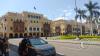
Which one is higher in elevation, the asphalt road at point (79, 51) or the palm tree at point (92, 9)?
the palm tree at point (92, 9)

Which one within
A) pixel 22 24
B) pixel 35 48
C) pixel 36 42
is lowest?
pixel 35 48

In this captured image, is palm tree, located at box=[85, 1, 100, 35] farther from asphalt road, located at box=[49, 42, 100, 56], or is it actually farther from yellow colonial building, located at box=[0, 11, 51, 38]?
asphalt road, located at box=[49, 42, 100, 56]

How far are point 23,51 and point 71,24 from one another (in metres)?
118

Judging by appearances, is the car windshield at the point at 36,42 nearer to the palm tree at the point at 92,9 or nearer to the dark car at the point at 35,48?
the dark car at the point at 35,48

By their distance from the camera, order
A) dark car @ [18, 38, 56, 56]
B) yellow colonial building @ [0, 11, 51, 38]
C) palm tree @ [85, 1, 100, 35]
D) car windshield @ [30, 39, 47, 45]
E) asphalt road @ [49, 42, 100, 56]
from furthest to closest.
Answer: yellow colonial building @ [0, 11, 51, 38] < palm tree @ [85, 1, 100, 35] < asphalt road @ [49, 42, 100, 56] < car windshield @ [30, 39, 47, 45] < dark car @ [18, 38, 56, 56]

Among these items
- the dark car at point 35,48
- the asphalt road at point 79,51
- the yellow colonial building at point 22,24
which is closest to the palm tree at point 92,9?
the yellow colonial building at point 22,24

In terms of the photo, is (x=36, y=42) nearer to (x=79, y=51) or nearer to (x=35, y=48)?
(x=35, y=48)

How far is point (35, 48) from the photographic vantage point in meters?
16.2

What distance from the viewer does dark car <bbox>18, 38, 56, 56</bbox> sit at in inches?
623

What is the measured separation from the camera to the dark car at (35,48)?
15.8m

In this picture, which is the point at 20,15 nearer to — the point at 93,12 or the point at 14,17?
the point at 14,17

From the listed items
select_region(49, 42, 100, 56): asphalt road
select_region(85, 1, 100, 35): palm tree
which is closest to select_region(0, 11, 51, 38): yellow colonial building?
select_region(85, 1, 100, 35): palm tree

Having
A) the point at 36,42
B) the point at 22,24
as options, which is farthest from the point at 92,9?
the point at 36,42

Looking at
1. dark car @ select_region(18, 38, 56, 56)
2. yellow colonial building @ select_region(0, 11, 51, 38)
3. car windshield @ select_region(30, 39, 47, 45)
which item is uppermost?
yellow colonial building @ select_region(0, 11, 51, 38)
